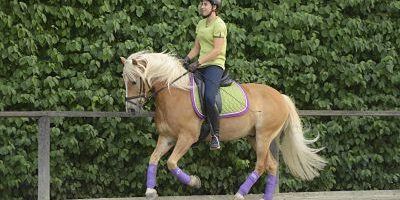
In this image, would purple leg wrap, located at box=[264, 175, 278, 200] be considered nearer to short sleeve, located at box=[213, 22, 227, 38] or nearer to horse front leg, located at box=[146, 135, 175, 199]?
horse front leg, located at box=[146, 135, 175, 199]

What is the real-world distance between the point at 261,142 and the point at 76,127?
7.01 feet

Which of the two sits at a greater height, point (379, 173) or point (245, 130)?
point (245, 130)

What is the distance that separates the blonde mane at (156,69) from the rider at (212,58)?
17 cm

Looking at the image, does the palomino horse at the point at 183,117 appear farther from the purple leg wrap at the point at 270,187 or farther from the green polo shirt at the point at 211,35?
the green polo shirt at the point at 211,35

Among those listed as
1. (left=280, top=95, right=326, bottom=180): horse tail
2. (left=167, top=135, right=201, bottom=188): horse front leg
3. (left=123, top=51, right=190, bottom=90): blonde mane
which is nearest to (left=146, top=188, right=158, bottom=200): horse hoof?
(left=167, top=135, right=201, bottom=188): horse front leg

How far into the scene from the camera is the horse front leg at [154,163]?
7570 mm

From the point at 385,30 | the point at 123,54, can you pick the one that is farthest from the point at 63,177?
the point at 385,30

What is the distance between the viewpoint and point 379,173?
10.3 meters

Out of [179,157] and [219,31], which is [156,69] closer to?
[219,31]

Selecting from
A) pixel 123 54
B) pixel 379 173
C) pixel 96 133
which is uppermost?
pixel 123 54

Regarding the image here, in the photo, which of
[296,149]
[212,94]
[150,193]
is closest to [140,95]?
[212,94]

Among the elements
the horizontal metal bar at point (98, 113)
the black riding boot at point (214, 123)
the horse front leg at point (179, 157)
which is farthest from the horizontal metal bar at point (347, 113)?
the horse front leg at point (179, 157)

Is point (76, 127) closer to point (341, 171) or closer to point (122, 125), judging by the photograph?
point (122, 125)

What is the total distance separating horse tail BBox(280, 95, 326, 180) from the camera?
28.0 ft
